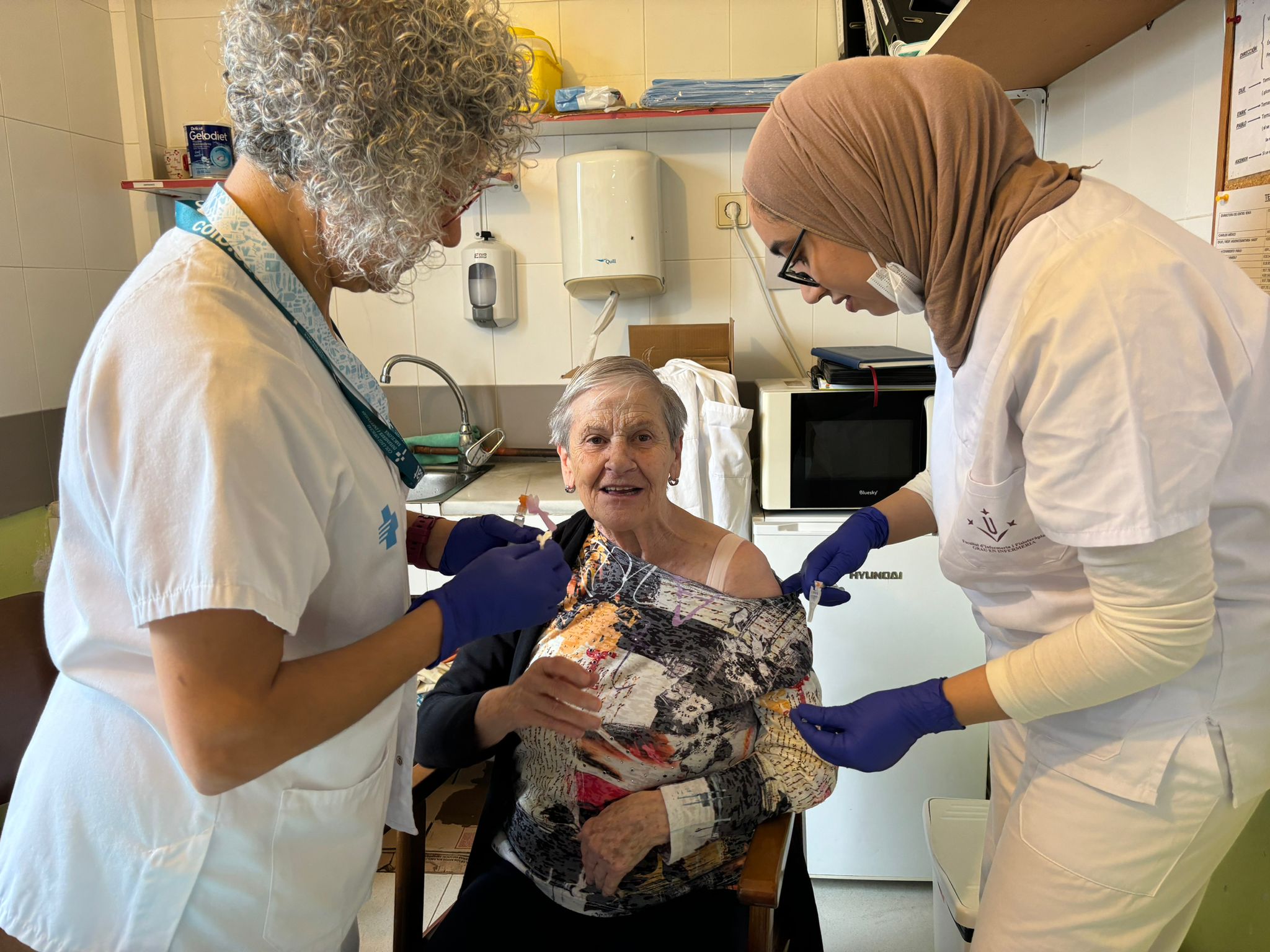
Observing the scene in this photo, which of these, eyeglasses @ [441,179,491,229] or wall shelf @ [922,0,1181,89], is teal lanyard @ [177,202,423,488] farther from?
wall shelf @ [922,0,1181,89]

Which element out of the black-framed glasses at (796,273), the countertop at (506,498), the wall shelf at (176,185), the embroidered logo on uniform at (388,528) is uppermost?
the wall shelf at (176,185)

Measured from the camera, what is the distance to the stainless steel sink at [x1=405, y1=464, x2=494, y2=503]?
97.0 inches

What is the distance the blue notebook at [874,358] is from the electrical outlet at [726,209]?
1.83 feet

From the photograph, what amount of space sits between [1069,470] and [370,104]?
2.43 ft

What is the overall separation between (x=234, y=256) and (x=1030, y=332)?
78 cm

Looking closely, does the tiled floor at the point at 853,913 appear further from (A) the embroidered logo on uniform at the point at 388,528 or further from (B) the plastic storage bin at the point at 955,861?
(A) the embroidered logo on uniform at the point at 388,528

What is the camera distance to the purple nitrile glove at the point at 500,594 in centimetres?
92

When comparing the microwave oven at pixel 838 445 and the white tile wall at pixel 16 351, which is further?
the white tile wall at pixel 16 351

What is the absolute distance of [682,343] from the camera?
255 centimetres

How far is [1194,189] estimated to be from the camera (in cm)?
162

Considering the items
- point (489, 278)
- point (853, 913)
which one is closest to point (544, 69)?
point (489, 278)

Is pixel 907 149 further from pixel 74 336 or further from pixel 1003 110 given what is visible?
pixel 74 336

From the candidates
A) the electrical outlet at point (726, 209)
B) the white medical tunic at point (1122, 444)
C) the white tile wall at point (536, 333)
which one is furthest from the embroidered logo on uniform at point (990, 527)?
the white tile wall at point (536, 333)

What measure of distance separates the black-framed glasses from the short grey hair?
16.2 inches
